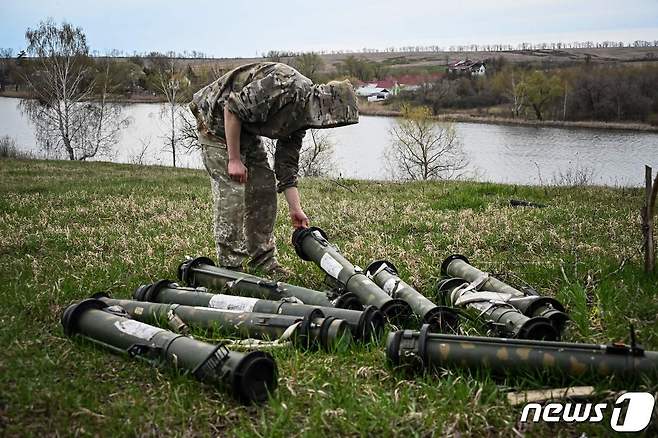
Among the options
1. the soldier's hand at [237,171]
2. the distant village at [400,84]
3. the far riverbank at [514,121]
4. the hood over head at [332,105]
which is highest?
the distant village at [400,84]

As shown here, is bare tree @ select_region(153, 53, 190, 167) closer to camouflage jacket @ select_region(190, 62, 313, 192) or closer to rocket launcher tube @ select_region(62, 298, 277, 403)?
camouflage jacket @ select_region(190, 62, 313, 192)

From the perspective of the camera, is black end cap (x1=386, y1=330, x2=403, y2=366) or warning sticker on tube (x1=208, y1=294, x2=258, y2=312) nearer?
black end cap (x1=386, y1=330, x2=403, y2=366)

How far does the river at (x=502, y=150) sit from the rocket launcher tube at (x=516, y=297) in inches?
897

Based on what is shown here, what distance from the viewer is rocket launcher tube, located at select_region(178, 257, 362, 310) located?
4.65m

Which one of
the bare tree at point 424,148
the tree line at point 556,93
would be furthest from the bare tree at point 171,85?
the tree line at point 556,93

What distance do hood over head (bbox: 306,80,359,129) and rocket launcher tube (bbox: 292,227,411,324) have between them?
3.33 ft

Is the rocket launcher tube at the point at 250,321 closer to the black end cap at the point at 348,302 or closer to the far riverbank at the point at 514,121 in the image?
the black end cap at the point at 348,302

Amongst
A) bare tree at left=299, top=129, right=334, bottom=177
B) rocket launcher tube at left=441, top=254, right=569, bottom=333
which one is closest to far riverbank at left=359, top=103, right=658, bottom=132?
bare tree at left=299, top=129, right=334, bottom=177

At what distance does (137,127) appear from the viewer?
6353 cm

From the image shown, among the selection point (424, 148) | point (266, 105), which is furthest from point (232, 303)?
point (424, 148)

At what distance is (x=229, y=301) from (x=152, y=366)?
3.20 ft

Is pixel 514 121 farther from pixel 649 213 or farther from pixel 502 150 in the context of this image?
pixel 649 213

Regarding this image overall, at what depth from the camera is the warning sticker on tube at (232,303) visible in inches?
175

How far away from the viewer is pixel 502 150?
4497 centimetres
